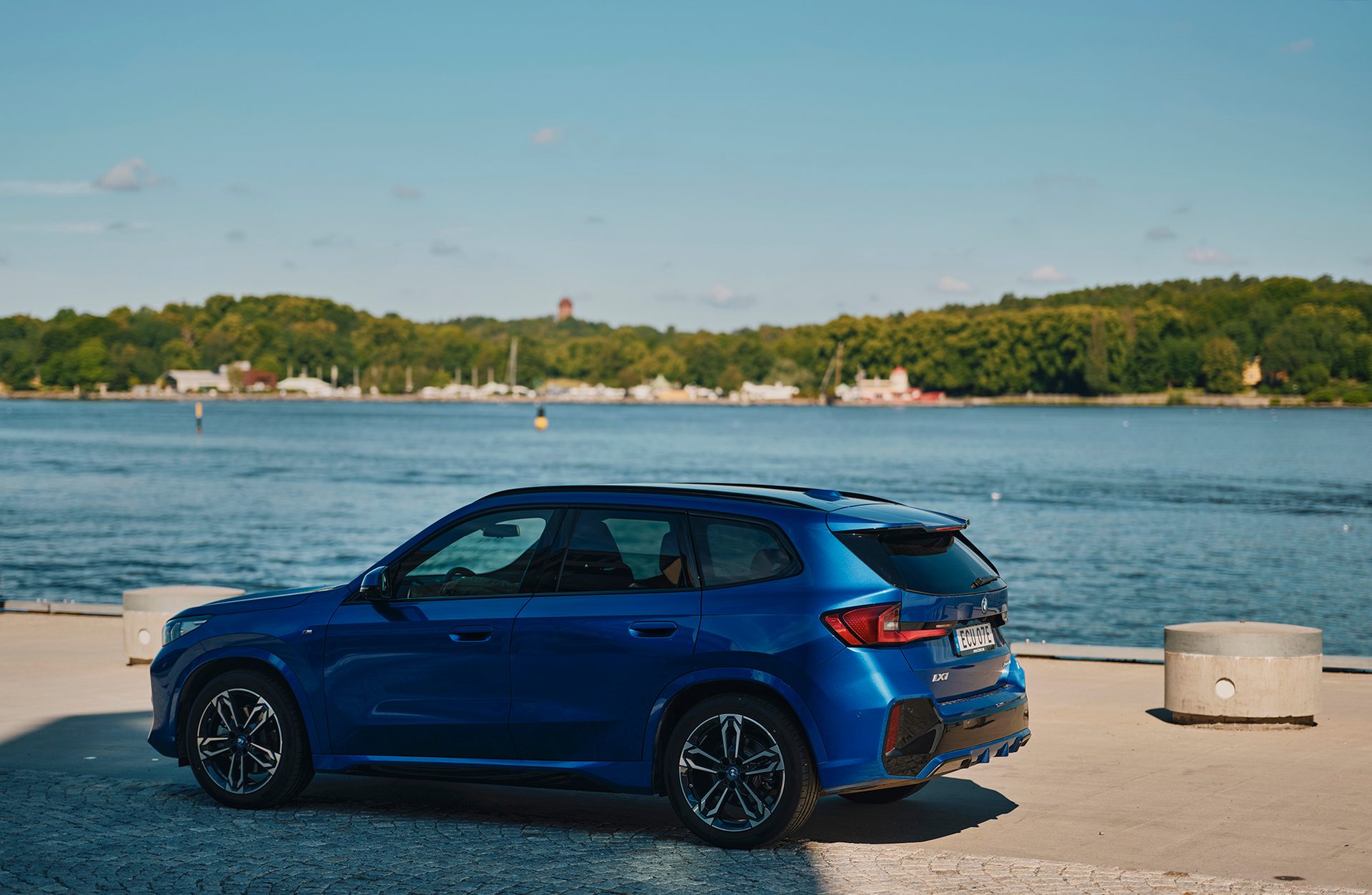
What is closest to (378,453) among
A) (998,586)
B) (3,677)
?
(3,677)

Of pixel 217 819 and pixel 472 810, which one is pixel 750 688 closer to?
pixel 472 810

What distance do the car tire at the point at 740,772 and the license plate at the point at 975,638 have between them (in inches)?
34.3

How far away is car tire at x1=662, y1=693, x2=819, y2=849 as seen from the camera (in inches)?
280

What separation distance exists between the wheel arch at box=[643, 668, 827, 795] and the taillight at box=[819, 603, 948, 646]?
13.9 inches

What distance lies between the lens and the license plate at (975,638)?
24.0ft

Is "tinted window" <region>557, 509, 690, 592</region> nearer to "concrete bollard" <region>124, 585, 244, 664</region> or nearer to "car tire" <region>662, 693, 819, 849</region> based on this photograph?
"car tire" <region>662, 693, 819, 849</region>

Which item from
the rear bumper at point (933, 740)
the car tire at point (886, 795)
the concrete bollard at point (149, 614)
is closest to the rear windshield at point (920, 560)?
the rear bumper at point (933, 740)

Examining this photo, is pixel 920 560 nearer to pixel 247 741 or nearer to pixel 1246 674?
pixel 247 741

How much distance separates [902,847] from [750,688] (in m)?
1.09

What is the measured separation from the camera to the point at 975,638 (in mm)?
7457

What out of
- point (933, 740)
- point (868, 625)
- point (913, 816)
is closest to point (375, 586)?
point (868, 625)

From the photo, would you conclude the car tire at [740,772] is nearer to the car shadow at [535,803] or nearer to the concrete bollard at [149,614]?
the car shadow at [535,803]

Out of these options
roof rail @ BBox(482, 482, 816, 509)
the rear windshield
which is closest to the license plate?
the rear windshield

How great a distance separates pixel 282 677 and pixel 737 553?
2542mm
